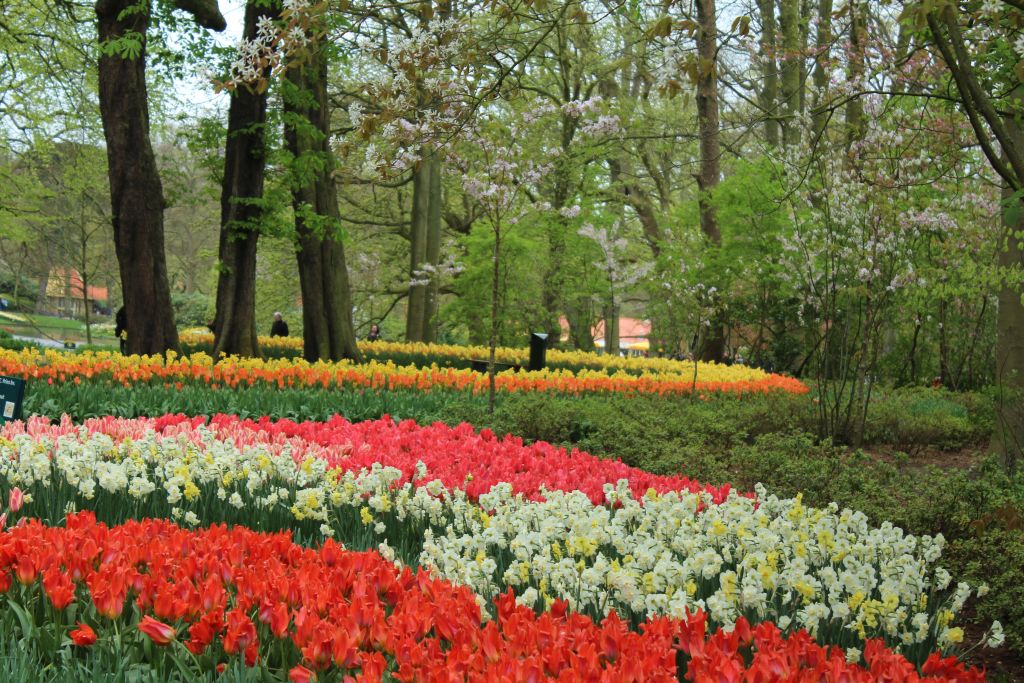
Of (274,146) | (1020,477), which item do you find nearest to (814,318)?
(274,146)

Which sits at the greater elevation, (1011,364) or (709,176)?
(709,176)

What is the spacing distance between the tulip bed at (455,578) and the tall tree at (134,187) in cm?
646

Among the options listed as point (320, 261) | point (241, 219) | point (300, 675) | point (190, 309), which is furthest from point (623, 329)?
point (300, 675)

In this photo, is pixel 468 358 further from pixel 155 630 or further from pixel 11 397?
pixel 155 630

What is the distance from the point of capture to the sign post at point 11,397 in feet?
18.3

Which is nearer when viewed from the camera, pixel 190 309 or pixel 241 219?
pixel 241 219

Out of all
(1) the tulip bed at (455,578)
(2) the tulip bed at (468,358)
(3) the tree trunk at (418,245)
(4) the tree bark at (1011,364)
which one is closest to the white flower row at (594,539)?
(1) the tulip bed at (455,578)

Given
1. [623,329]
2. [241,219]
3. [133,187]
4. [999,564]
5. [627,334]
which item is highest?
[133,187]

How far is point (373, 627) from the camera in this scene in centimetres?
261

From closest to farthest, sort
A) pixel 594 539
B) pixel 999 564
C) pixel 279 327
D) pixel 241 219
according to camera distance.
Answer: pixel 594 539 < pixel 999 564 < pixel 241 219 < pixel 279 327

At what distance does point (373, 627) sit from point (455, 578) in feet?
2.28

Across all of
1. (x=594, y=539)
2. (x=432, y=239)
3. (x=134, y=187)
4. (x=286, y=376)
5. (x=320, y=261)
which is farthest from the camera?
(x=432, y=239)

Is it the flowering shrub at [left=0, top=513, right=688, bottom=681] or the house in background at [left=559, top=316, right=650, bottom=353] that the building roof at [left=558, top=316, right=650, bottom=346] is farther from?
the flowering shrub at [left=0, top=513, right=688, bottom=681]

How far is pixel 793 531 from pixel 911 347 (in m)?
15.8
